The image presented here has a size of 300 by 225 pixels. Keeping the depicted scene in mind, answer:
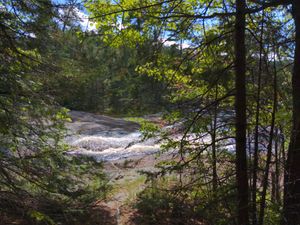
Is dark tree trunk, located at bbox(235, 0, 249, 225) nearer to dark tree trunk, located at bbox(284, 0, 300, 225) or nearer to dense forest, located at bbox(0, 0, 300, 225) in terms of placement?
dense forest, located at bbox(0, 0, 300, 225)

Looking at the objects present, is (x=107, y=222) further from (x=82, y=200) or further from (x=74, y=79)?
(x=74, y=79)

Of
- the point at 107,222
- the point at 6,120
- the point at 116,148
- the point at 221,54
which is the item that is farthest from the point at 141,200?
the point at 116,148

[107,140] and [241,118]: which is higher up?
[241,118]

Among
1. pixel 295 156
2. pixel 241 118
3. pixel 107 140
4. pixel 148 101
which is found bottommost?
pixel 107 140

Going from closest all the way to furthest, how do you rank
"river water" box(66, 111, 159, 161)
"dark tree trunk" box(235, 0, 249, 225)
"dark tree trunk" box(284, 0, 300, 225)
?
1. "dark tree trunk" box(235, 0, 249, 225)
2. "dark tree trunk" box(284, 0, 300, 225)
3. "river water" box(66, 111, 159, 161)

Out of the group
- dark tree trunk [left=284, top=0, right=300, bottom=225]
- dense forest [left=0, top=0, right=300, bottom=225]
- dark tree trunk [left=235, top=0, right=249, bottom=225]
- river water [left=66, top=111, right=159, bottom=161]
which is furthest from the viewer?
river water [left=66, top=111, right=159, bottom=161]

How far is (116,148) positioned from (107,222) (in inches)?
323

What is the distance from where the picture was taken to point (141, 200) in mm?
6719

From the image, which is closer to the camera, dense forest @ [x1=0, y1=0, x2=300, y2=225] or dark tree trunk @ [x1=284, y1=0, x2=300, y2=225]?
dark tree trunk @ [x1=284, y1=0, x2=300, y2=225]

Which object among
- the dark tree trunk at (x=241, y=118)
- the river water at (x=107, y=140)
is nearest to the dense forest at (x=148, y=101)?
the dark tree trunk at (x=241, y=118)

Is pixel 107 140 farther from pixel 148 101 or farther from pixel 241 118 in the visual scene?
pixel 241 118

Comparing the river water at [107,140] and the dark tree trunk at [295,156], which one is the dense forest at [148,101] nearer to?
the dark tree trunk at [295,156]

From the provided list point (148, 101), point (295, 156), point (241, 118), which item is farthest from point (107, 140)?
point (241, 118)

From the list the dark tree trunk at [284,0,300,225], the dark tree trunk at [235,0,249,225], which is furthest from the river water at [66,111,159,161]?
the dark tree trunk at [235,0,249,225]
